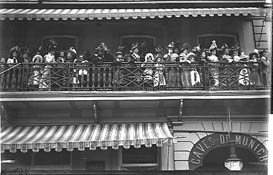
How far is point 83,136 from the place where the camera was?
1204 cm

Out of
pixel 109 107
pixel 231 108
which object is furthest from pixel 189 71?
pixel 109 107

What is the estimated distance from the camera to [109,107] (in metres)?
13.0

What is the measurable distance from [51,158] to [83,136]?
1445 mm

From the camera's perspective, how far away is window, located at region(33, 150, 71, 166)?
1273cm

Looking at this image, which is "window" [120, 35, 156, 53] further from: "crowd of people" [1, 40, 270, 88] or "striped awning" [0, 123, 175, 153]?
"striped awning" [0, 123, 175, 153]

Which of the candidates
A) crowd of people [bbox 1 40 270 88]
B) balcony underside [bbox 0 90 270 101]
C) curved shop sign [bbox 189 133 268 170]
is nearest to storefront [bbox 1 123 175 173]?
curved shop sign [bbox 189 133 268 170]

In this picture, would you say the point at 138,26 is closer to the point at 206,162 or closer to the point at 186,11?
the point at 186,11

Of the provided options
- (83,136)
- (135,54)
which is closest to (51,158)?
(83,136)

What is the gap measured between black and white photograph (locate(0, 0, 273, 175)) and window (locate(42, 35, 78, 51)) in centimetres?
67

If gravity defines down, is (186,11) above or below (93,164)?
above

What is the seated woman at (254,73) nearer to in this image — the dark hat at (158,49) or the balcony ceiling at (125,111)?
the balcony ceiling at (125,111)

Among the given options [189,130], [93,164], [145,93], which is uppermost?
[145,93]

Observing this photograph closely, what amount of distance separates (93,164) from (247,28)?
21.9ft

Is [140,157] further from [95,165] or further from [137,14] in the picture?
[137,14]
